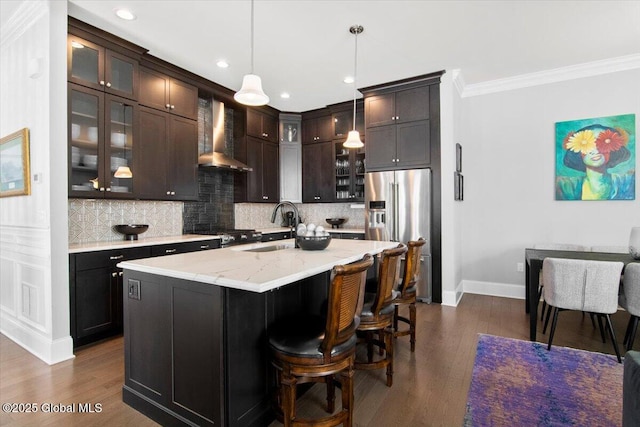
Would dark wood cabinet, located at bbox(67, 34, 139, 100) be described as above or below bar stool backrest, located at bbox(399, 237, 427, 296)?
above

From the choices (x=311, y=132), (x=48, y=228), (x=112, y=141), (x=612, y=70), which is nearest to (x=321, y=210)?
(x=311, y=132)

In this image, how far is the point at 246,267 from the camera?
1.81 m

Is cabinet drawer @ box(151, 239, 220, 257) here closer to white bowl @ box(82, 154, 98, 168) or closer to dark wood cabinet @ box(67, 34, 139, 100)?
white bowl @ box(82, 154, 98, 168)

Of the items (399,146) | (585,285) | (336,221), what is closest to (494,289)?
(585,285)

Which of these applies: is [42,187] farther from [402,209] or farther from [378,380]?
[402,209]

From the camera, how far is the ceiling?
2822mm

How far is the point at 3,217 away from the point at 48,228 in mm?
1255

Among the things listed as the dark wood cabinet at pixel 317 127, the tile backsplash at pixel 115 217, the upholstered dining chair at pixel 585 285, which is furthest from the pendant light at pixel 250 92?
the dark wood cabinet at pixel 317 127

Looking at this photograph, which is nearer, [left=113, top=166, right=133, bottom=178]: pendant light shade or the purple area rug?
the purple area rug

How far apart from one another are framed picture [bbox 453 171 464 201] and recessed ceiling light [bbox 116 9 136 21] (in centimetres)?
398

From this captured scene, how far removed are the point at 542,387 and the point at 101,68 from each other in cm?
474

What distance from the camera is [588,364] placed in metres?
2.56

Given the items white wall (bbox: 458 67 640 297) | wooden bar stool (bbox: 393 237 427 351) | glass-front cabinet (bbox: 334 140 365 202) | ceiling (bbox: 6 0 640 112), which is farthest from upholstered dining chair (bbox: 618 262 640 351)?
glass-front cabinet (bbox: 334 140 365 202)

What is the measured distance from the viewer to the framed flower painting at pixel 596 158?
387 cm
